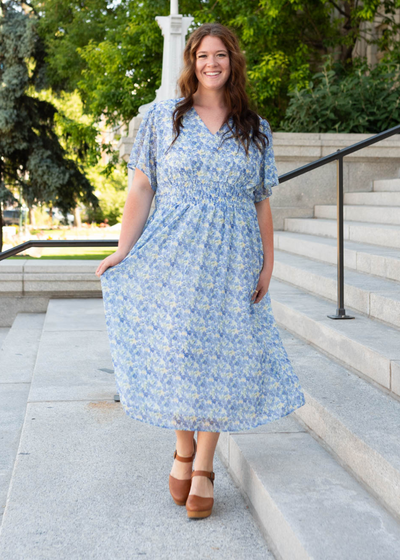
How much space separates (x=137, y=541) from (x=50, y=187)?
1866 centimetres

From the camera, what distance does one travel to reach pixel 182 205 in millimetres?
2459

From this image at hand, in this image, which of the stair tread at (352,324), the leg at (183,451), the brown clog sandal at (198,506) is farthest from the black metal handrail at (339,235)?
the brown clog sandal at (198,506)

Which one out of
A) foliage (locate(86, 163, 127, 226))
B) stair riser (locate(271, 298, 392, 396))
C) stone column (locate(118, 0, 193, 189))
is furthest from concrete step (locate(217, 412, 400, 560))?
foliage (locate(86, 163, 127, 226))

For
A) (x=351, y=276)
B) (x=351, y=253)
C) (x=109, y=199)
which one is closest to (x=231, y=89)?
(x=351, y=276)

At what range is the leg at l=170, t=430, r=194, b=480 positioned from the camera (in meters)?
2.49

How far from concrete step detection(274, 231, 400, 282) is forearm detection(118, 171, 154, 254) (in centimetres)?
226

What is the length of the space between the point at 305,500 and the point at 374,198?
16.3ft

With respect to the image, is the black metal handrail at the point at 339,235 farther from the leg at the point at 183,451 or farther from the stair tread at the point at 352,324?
the leg at the point at 183,451

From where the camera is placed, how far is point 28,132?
1986cm

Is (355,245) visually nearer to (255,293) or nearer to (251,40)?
(255,293)

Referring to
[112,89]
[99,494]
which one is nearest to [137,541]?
[99,494]

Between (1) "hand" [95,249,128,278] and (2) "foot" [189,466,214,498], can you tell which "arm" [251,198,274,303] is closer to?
(1) "hand" [95,249,128,278]

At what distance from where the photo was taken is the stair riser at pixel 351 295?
367 centimetres

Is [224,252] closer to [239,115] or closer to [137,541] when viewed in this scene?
[239,115]
